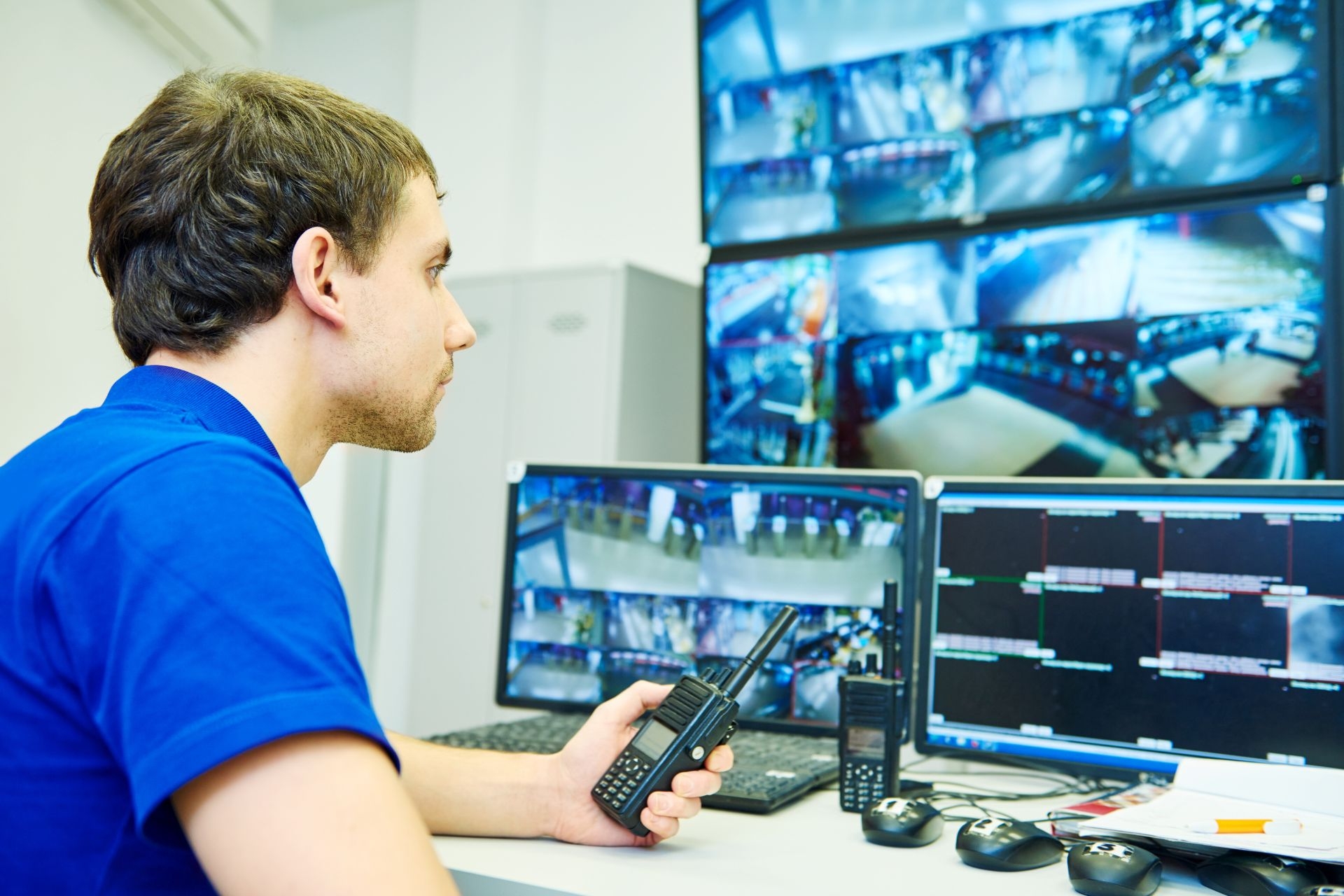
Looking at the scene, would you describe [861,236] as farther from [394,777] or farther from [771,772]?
[394,777]

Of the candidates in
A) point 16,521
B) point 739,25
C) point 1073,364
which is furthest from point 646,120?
point 16,521

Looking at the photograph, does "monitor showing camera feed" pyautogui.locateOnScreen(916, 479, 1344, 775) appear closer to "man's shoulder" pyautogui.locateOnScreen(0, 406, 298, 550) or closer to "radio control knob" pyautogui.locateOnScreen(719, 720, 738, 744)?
"radio control knob" pyautogui.locateOnScreen(719, 720, 738, 744)

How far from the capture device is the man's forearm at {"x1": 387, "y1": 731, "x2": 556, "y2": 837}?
1.04m

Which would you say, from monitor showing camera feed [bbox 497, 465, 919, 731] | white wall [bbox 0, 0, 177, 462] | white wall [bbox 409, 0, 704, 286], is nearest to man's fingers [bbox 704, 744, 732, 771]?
monitor showing camera feed [bbox 497, 465, 919, 731]

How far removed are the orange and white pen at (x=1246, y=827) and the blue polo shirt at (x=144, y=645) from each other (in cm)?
70

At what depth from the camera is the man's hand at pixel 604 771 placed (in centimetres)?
99

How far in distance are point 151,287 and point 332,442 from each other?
202 millimetres

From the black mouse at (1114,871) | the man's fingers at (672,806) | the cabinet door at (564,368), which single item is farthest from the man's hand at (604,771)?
the cabinet door at (564,368)

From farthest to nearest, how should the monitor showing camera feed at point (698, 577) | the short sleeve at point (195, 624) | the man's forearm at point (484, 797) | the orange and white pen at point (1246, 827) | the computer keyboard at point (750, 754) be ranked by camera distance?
1. the monitor showing camera feed at point (698, 577)
2. the computer keyboard at point (750, 754)
3. the man's forearm at point (484, 797)
4. the orange and white pen at point (1246, 827)
5. the short sleeve at point (195, 624)

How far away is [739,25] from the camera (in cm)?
216

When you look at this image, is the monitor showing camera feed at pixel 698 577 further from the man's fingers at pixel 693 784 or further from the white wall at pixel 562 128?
the white wall at pixel 562 128

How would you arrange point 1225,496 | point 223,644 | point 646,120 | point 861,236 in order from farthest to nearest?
point 646,120
point 861,236
point 1225,496
point 223,644

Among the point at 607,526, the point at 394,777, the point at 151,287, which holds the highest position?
the point at 151,287

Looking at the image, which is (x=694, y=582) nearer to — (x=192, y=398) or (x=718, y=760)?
(x=718, y=760)
